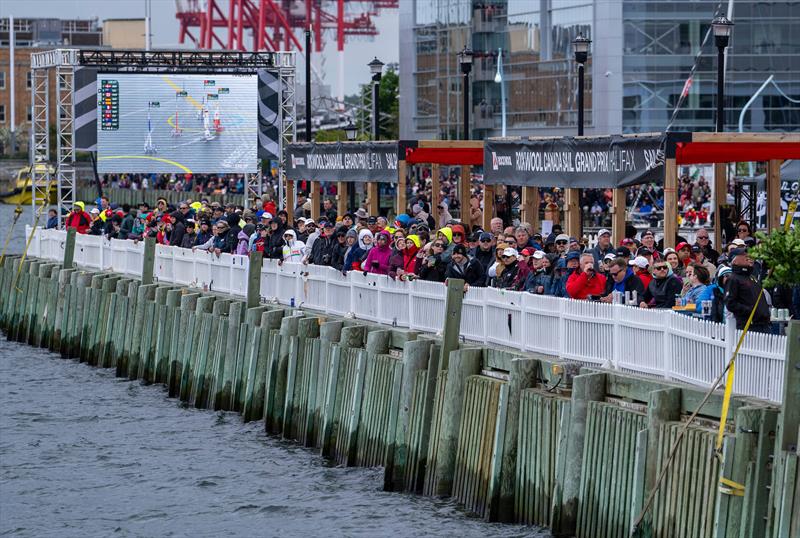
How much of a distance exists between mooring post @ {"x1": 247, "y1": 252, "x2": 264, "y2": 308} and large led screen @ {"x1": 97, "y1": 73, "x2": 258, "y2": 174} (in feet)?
58.6

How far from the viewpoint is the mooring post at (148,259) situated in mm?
30375

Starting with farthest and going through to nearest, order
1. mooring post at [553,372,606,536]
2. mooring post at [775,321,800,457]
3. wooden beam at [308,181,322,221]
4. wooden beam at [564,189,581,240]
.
Answer: wooden beam at [308,181,322,221], wooden beam at [564,189,581,240], mooring post at [553,372,606,536], mooring post at [775,321,800,457]

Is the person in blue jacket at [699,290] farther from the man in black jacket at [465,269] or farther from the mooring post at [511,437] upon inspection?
the man in black jacket at [465,269]

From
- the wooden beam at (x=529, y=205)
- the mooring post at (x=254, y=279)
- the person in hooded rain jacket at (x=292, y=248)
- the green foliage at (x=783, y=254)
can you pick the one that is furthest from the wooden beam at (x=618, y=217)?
the green foliage at (x=783, y=254)

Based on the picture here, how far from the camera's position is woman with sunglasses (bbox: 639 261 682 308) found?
17.4 metres

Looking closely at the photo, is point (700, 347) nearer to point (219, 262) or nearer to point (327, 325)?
point (327, 325)

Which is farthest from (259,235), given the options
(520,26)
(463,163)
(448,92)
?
(448,92)

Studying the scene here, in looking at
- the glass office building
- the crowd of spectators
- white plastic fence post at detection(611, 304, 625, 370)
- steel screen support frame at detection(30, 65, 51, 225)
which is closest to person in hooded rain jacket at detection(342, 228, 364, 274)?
the crowd of spectators

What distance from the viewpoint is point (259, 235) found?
88.2 ft

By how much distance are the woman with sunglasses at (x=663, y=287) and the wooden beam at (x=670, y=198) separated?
3.49 metres

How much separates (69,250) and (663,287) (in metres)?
20.7

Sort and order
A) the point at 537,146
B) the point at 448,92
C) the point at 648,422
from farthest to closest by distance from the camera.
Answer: the point at 448,92 → the point at 537,146 → the point at 648,422

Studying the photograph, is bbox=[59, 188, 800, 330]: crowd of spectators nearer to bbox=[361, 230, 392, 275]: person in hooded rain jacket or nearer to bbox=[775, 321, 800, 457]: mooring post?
bbox=[361, 230, 392, 275]: person in hooded rain jacket

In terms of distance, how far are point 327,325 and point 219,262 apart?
6586mm
